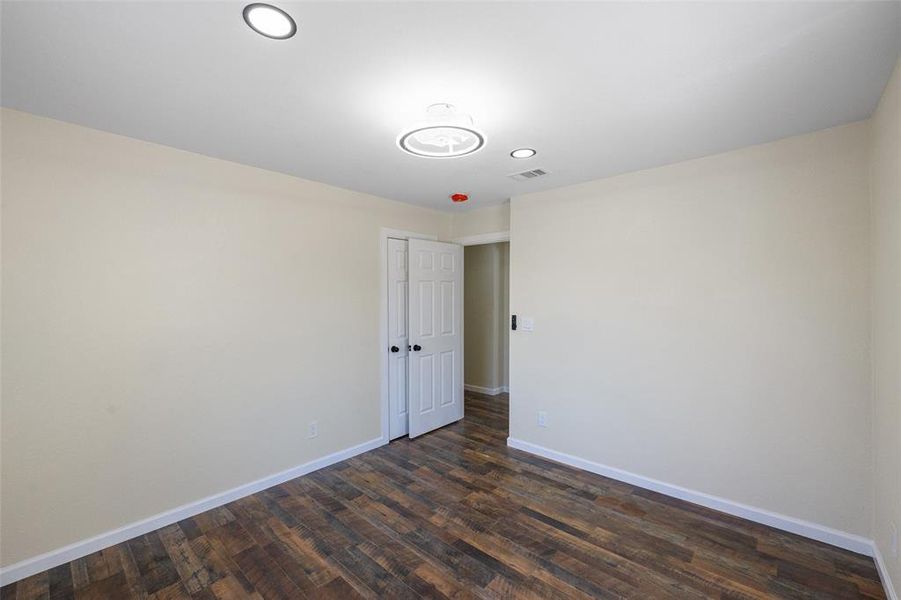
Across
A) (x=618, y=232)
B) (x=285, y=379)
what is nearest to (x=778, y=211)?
(x=618, y=232)

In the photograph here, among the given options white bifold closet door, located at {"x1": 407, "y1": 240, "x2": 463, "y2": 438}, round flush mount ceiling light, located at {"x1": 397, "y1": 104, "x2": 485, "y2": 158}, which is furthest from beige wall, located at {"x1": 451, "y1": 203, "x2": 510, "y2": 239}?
round flush mount ceiling light, located at {"x1": 397, "y1": 104, "x2": 485, "y2": 158}

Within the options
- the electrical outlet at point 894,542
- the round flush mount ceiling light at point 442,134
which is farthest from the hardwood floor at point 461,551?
the round flush mount ceiling light at point 442,134

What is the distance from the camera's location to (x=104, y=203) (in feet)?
7.57

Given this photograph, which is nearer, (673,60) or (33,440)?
(673,60)

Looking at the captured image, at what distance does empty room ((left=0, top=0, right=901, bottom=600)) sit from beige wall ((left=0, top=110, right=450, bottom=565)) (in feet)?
0.05

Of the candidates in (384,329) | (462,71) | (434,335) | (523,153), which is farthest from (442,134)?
(434,335)

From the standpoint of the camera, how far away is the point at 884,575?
6.39ft

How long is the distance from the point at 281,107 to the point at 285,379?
2064 mm

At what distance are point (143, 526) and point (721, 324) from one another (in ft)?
13.1

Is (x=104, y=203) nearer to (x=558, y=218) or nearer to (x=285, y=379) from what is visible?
(x=285, y=379)

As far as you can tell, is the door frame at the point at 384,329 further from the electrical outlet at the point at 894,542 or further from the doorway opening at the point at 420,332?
the electrical outlet at the point at 894,542

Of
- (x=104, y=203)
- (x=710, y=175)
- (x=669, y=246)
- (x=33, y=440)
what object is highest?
(x=710, y=175)

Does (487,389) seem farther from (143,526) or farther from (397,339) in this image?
(143,526)

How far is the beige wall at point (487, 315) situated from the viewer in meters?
5.82
